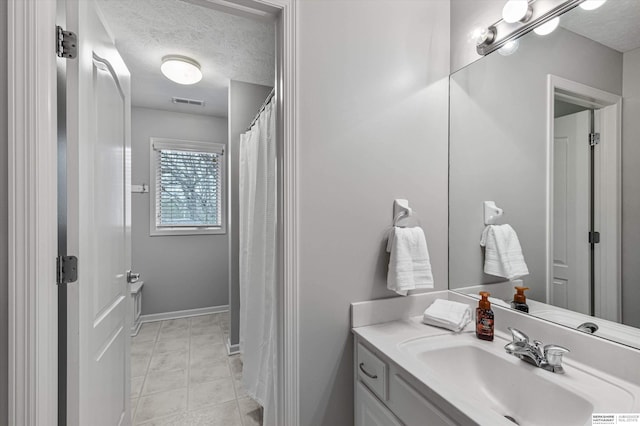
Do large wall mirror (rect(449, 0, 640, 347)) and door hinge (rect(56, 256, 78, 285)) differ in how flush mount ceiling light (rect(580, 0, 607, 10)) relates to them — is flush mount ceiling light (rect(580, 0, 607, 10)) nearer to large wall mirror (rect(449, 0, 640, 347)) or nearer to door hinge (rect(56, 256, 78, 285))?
large wall mirror (rect(449, 0, 640, 347))

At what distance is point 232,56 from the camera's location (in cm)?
227

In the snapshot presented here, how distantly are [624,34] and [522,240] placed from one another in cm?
74

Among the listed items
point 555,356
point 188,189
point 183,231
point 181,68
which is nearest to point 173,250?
point 183,231

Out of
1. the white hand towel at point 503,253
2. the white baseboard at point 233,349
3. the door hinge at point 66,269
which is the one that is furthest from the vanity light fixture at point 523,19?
the white baseboard at point 233,349

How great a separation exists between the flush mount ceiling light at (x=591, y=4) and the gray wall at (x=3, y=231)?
181 centimetres

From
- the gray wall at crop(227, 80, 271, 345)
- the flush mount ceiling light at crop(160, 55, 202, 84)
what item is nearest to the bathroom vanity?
the gray wall at crop(227, 80, 271, 345)

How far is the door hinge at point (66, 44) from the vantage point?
0.88m

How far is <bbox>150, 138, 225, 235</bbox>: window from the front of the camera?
3488 mm

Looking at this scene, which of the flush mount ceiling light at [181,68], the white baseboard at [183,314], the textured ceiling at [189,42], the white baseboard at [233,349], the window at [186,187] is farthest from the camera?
the window at [186,187]

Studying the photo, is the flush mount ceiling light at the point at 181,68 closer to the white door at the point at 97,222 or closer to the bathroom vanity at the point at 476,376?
the white door at the point at 97,222

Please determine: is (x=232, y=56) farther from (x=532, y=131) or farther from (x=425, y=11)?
(x=532, y=131)

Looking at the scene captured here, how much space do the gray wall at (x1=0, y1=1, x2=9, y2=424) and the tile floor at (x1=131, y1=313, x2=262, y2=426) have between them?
124 cm

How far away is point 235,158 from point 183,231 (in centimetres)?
148

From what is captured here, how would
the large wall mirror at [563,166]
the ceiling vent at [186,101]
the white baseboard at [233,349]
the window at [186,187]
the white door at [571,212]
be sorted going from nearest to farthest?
the large wall mirror at [563,166]
the white door at [571,212]
the white baseboard at [233,349]
the ceiling vent at [186,101]
the window at [186,187]
